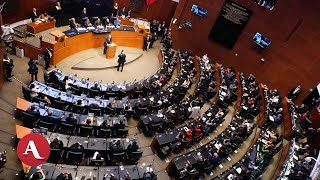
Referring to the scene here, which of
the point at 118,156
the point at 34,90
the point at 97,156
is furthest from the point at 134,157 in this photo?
the point at 34,90

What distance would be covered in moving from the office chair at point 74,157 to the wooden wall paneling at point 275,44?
573 inches

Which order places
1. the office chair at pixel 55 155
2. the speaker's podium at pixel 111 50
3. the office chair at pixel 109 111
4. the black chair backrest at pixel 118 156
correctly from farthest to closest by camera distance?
the speaker's podium at pixel 111 50 → the office chair at pixel 109 111 → the black chair backrest at pixel 118 156 → the office chair at pixel 55 155

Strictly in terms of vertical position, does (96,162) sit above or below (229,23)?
below

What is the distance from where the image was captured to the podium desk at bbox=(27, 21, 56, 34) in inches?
747

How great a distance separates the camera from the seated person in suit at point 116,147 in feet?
42.1

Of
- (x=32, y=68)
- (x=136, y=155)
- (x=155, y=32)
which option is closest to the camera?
(x=136, y=155)

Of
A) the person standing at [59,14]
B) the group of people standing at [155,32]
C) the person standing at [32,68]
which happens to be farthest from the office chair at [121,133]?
the group of people standing at [155,32]

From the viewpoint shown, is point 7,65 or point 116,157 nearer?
point 116,157

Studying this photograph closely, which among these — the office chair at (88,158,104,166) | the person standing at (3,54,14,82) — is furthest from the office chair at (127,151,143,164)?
the person standing at (3,54,14,82)

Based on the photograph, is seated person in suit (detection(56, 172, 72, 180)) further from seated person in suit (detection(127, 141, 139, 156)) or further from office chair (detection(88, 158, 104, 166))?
seated person in suit (detection(127, 141, 139, 156))

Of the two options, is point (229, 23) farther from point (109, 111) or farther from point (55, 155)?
point (55, 155)

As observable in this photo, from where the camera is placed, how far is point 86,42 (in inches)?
829

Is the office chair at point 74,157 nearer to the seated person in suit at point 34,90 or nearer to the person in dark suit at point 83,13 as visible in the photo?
the seated person in suit at point 34,90

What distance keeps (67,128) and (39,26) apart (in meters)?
8.90
